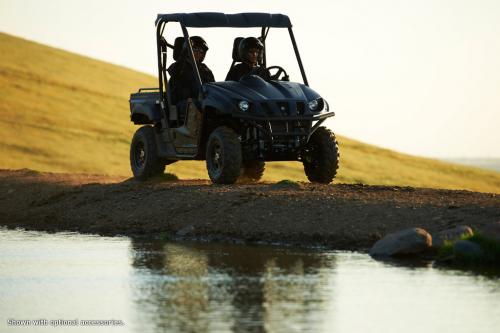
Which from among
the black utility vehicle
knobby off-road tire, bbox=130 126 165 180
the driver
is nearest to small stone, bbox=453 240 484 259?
the black utility vehicle

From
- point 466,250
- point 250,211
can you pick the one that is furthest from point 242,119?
point 466,250

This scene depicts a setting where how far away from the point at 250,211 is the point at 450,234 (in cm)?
379

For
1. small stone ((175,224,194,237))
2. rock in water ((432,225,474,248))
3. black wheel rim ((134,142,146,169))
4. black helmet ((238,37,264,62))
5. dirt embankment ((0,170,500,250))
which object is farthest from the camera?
black wheel rim ((134,142,146,169))

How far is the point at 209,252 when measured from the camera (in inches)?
758

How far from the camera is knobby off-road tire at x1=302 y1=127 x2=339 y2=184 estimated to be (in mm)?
25531

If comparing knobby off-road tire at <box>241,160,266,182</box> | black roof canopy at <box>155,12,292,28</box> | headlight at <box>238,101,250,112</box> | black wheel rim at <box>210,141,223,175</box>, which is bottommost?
knobby off-road tire at <box>241,160,266,182</box>

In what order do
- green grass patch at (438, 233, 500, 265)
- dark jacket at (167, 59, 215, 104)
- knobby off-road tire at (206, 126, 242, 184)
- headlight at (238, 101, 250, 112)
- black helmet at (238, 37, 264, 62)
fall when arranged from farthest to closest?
dark jacket at (167, 59, 215, 104)
black helmet at (238, 37, 264, 62)
knobby off-road tire at (206, 126, 242, 184)
headlight at (238, 101, 250, 112)
green grass patch at (438, 233, 500, 265)

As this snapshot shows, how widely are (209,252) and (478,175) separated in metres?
38.7

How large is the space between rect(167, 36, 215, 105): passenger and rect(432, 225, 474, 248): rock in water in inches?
301

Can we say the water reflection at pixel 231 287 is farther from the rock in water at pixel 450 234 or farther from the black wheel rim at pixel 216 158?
the black wheel rim at pixel 216 158

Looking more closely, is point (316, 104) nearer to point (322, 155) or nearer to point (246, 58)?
point (322, 155)

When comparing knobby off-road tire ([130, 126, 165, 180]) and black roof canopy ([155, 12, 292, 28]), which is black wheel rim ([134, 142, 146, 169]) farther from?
black roof canopy ([155, 12, 292, 28])

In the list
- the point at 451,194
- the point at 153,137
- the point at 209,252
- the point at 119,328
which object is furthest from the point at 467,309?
the point at 153,137

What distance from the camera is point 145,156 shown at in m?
27.6
